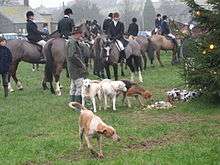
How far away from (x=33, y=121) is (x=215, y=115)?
4.54m

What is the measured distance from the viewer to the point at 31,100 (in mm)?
16594

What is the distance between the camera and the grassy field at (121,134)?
8.90 metres

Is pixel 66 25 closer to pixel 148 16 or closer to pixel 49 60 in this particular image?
pixel 49 60

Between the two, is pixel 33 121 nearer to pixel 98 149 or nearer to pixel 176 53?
pixel 98 149

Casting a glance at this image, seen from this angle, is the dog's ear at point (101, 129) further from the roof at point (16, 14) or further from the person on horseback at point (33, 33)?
the roof at point (16, 14)

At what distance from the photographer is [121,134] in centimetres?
1077

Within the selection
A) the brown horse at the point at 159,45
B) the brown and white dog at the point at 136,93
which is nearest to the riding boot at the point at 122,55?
the brown and white dog at the point at 136,93

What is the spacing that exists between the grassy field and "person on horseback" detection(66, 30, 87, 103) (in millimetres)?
575

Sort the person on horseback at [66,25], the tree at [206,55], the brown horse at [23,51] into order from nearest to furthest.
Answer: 1. the tree at [206,55]
2. the person on horseback at [66,25]
3. the brown horse at [23,51]

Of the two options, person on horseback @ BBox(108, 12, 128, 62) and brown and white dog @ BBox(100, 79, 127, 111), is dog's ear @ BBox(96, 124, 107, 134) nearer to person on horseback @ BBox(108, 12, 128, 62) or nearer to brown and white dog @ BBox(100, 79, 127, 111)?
brown and white dog @ BBox(100, 79, 127, 111)

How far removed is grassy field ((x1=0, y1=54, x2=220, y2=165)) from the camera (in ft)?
29.2

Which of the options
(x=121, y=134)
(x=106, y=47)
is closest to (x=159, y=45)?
(x=106, y=47)

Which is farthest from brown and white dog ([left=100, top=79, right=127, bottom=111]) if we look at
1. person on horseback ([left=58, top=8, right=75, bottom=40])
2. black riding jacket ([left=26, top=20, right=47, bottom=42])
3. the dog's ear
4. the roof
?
the roof

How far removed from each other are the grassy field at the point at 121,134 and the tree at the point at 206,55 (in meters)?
0.62
